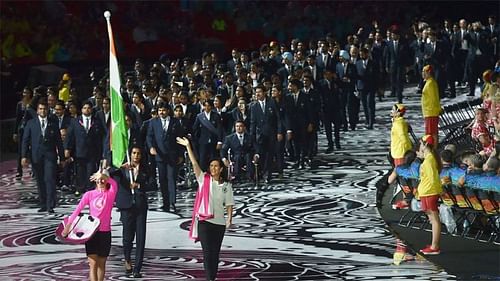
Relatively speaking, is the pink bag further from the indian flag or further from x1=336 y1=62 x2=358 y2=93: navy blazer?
x1=336 y1=62 x2=358 y2=93: navy blazer

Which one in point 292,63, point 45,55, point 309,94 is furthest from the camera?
point 45,55

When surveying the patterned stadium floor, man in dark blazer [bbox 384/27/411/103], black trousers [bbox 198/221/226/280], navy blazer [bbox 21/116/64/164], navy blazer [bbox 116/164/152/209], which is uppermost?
man in dark blazer [bbox 384/27/411/103]

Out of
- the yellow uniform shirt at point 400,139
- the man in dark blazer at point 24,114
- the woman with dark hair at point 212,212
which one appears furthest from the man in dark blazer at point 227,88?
the woman with dark hair at point 212,212

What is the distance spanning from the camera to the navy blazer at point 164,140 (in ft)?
82.5

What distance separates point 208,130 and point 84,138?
2.11m

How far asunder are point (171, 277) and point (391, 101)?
66.5 feet

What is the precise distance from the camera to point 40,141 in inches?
984

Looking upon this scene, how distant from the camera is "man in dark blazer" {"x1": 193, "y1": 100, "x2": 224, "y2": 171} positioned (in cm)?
2673

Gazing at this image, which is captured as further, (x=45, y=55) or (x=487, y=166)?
(x=45, y=55)

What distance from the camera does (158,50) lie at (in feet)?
142

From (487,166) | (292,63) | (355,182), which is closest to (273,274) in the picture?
(487,166)

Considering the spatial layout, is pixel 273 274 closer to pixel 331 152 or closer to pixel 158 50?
pixel 331 152

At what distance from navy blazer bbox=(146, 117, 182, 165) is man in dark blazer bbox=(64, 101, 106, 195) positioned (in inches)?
51.0

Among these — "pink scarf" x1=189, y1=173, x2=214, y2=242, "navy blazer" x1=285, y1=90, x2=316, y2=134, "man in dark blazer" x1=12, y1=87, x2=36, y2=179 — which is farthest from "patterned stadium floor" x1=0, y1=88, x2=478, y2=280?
"pink scarf" x1=189, y1=173, x2=214, y2=242
